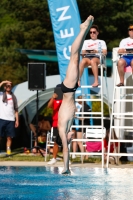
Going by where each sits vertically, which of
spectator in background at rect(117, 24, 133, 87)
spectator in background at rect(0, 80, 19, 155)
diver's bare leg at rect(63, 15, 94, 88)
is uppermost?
diver's bare leg at rect(63, 15, 94, 88)

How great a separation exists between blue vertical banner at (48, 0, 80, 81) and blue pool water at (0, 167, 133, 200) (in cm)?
544

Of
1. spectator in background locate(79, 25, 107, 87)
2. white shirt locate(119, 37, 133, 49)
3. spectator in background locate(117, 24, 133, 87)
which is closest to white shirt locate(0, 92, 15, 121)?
spectator in background locate(79, 25, 107, 87)

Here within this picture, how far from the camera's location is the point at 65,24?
17.7m

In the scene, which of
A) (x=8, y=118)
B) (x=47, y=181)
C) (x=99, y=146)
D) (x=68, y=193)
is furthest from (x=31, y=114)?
(x=68, y=193)

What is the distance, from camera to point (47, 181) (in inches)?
404

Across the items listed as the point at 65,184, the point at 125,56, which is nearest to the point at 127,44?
the point at 125,56

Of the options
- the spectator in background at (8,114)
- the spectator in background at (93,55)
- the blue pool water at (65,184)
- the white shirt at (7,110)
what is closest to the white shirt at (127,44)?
the spectator in background at (93,55)

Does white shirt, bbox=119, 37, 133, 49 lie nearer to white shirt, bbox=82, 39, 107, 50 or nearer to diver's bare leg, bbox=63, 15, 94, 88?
white shirt, bbox=82, 39, 107, 50

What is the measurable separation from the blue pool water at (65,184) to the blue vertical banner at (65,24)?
544 centimetres

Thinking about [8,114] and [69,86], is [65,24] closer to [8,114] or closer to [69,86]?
[8,114]

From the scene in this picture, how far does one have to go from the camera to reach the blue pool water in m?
8.41

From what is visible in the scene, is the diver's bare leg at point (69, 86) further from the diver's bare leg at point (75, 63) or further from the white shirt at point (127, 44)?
the white shirt at point (127, 44)

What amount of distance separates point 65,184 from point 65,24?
28.3 ft

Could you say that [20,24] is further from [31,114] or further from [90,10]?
[31,114]
